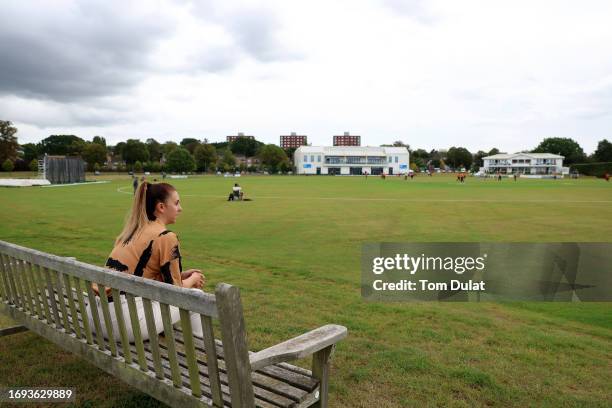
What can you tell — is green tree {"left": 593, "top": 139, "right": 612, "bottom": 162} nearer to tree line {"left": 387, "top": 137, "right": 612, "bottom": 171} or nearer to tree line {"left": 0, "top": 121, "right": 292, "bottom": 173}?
tree line {"left": 387, "top": 137, "right": 612, "bottom": 171}

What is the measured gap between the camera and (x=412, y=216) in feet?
63.7

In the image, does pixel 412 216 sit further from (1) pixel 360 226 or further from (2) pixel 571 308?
(2) pixel 571 308

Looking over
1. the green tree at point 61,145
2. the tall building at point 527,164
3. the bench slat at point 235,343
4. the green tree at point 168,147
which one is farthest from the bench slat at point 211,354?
the green tree at point 168,147

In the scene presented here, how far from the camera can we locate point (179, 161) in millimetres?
118312

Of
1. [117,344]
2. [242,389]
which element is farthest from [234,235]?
[242,389]

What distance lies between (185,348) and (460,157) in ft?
579

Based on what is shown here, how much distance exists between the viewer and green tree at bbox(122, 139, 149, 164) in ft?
443

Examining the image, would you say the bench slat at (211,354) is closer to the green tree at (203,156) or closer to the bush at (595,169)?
the bush at (595,169)

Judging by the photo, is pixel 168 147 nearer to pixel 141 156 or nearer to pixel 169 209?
pixel 141 156

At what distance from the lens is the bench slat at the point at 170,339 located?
2.53 m

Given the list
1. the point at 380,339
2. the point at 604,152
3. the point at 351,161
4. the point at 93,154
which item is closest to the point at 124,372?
the point at 380,339

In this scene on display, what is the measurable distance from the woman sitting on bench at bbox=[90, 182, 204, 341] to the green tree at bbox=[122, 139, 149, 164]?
142 meters

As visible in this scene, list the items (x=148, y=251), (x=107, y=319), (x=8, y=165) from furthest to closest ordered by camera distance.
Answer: (x=8, y=165)
(x=148, y=251)
(x=107, y=319)

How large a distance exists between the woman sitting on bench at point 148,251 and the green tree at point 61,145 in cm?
13546
